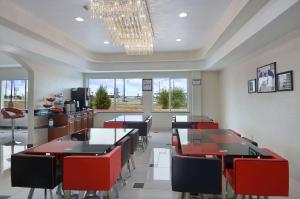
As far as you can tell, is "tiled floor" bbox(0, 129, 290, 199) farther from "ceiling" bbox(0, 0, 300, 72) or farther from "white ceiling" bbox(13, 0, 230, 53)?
"white ceiling" bbox(13, 0, 230, 53)

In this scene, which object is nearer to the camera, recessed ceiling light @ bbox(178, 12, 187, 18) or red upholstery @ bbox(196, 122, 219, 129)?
recessed ceiling light @ bbox(178, 12, 187, 18)

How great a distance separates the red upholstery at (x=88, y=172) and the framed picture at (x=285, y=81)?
3.52 meters

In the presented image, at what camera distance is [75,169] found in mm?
2586

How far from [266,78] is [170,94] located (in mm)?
5585

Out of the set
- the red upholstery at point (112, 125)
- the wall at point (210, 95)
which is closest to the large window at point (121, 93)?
the wall at point (210, 95)

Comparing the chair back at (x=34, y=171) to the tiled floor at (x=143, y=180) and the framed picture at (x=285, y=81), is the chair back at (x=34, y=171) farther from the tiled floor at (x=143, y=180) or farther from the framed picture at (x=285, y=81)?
the framed picture at (x=285, y=81)

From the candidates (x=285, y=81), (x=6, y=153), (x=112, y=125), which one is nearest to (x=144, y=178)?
(x=112, y=125)

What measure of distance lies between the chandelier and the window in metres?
7.69

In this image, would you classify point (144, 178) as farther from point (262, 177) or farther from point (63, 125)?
point (63, 125)

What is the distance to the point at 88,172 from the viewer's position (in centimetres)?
257

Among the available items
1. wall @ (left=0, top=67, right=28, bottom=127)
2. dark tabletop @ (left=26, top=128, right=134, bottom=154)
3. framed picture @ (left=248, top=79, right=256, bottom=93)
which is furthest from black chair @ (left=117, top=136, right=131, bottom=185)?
wall @ (left=0, top=67, right=28, bottom=127)

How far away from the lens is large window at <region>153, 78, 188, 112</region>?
1046 cm

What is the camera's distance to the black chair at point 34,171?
8.62 feet

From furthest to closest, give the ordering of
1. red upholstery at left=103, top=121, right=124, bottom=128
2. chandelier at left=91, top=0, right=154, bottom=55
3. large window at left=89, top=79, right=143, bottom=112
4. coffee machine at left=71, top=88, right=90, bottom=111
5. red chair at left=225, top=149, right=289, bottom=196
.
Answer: large window at left=89, top=79, right=143, bottom=112 → coffee machine at left=71, top=88, right=90, bottom=111 → red upholstery at left=103, top=121, right=124, bottom=128 → chandelier at left=91, top=0, right=154, bottom=55 → red chair at left=225, top=149, right=289, bottom=196
